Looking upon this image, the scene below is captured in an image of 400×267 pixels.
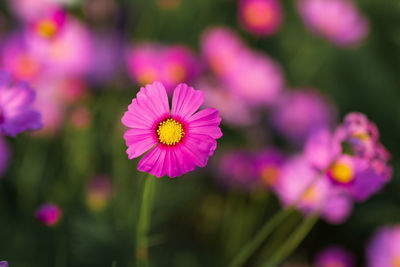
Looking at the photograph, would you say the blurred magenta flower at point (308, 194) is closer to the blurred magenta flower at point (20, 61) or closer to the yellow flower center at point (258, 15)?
the yellow flower center at point (258, 15)

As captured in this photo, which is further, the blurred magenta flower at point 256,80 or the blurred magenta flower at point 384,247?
the blurred magenta flower at point 256,80

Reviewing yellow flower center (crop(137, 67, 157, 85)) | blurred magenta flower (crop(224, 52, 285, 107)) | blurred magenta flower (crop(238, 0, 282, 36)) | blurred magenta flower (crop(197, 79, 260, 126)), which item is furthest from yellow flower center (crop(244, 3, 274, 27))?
yellow flower center (crop(137, 67, 157, 85))

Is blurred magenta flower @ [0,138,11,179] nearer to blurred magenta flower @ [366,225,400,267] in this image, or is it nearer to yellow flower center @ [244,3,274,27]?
yellow flower center @ [244,3,274,27]

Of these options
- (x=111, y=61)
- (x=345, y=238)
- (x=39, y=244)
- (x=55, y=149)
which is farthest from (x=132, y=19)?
(x=345, y=238)

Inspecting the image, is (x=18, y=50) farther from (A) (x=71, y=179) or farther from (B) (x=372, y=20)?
(B) (x=372, y=20)

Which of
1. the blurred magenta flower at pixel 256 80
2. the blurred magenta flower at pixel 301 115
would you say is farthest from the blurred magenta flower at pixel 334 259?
the blurred magenta flower at pixel 256 80

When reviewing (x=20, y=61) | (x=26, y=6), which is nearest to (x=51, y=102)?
(x=20, y=61)
